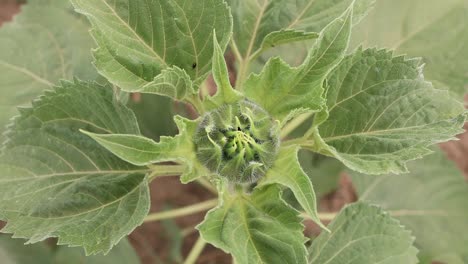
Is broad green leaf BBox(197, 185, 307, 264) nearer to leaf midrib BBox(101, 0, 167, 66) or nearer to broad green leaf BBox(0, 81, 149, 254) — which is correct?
broad green leaf BBox(0, 81, 149, 254)

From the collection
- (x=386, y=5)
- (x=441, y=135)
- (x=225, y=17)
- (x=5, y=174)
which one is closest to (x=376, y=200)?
(x=386, y=5)

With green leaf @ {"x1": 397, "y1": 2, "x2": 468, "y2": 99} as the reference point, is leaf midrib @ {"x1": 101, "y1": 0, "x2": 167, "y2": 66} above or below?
below

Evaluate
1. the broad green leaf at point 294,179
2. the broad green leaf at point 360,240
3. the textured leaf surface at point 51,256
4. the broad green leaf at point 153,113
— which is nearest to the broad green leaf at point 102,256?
the textured leaf surface at point 51,256

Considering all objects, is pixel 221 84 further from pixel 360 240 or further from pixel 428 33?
pixel 428 33

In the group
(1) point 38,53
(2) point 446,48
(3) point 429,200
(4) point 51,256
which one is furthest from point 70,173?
(3) point 429,200

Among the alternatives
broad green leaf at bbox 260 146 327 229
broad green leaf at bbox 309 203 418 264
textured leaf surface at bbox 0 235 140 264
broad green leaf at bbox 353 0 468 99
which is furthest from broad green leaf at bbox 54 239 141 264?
broad green leaf at bbox 353 0 468 99

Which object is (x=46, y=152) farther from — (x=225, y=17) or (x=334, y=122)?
(x=334, y=122)
